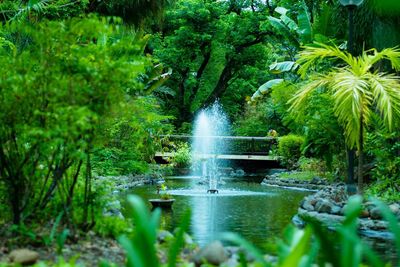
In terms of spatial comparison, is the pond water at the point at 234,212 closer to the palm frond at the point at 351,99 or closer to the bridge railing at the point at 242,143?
the palm frond at the point at 351,99

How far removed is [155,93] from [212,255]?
26.2 metres

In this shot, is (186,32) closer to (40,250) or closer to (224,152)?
(224,152)

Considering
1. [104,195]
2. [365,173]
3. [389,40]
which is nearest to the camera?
A: [104,195]

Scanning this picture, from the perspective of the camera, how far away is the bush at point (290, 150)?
22109 mm

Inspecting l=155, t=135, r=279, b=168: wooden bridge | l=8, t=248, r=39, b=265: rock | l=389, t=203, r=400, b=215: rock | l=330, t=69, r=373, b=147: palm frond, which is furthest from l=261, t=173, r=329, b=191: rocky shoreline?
l=8, t=248, r=39, b=265: rock

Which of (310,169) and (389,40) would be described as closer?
(389,40)

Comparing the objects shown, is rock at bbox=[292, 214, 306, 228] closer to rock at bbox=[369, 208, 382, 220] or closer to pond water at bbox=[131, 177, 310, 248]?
pond water at bbox=[131, 177, 310, 248]

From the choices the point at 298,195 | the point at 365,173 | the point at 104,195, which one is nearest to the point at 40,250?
the point at 104,195

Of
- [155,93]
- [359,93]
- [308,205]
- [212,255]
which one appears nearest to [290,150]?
[155,93]

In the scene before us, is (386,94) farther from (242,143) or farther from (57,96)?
(242,143)

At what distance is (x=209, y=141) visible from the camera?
27.4m

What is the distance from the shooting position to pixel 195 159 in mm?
24078

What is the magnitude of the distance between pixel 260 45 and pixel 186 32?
4139mm

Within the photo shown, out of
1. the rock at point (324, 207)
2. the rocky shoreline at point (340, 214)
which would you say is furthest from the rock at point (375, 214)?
the rock at point (324, 207)
